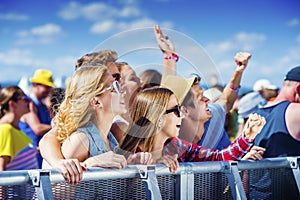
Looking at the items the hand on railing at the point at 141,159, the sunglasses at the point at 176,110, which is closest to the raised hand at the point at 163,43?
the sunglasses at the point at 176,110

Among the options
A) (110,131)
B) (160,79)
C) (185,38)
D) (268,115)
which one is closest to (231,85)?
(268,115)

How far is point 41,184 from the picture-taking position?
177 cm

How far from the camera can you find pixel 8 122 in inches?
173

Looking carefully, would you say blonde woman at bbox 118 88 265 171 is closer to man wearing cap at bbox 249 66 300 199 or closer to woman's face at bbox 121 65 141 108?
woman's face at bbox 121 65 141 108

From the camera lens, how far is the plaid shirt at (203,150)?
2572 millimetres

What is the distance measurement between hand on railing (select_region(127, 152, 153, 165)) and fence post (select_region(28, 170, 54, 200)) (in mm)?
456

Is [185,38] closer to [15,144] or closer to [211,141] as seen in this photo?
[211,141]

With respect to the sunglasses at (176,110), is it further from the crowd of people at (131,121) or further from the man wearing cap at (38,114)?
the man wearing cap at (38,114)

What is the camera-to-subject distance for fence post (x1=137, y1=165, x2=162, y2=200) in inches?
78.8

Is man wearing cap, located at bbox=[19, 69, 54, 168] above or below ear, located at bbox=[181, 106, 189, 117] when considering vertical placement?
above

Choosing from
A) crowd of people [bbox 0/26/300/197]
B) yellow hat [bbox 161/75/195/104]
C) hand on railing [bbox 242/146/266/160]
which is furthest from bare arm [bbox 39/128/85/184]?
hand on railing [bbox 242/146/266/160]

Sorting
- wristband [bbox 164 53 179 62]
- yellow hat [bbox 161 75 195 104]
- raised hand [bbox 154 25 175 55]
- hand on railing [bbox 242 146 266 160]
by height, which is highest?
raised hand [bbox 154 25 175 55]

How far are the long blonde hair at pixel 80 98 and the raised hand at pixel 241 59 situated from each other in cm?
144

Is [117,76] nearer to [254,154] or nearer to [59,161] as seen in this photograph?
[59,161]
